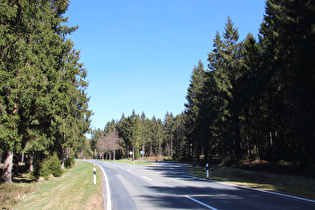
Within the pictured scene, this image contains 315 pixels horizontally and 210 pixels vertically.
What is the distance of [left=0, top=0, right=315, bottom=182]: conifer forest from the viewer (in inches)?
501

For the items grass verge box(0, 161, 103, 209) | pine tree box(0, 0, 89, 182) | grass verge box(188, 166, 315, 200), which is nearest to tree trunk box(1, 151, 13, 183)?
pine tree box(0, 0, 89, 182)

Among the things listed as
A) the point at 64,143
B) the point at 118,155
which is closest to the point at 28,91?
the point at 64,143

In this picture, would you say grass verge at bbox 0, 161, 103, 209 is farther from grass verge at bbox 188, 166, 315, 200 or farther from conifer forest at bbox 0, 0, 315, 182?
grass verge at bbox 188, 166, 315, 200

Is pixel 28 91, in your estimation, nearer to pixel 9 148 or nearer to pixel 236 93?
pixel 9 148

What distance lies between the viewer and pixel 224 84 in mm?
27484

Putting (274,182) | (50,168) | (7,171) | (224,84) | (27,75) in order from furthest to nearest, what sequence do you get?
(224,84), (50,168), (274,182), (7,171), (27,75)

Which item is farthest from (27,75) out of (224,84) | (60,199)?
(224,84)

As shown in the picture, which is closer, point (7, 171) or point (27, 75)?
point (27, 75)

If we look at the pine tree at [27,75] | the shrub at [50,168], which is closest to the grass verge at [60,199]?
the pine tree at [27,75]

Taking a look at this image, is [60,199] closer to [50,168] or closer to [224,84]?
[50,168]

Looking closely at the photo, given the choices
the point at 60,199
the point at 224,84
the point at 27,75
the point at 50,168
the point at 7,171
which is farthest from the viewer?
the point at 224,84

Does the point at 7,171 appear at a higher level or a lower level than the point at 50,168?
higher

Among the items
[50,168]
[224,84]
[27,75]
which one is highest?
[224,84]

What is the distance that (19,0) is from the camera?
44.5ft
